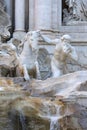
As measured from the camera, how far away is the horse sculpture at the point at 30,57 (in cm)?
1520

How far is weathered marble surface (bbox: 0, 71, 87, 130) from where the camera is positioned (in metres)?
12.1

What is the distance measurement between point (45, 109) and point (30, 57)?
10.8ft

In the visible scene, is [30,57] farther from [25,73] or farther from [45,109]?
[45,109]

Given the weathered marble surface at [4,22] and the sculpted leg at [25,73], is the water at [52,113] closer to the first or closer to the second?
the sculpted leg at [25,73]

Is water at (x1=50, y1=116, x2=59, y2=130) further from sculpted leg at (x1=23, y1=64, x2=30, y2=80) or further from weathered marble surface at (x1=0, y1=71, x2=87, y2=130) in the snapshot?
sculpted leg at (x1=23, y1=64, x2=30, y2=80)

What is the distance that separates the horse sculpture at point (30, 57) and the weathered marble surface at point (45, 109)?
2.00 m

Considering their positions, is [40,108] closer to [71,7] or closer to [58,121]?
[58,121]

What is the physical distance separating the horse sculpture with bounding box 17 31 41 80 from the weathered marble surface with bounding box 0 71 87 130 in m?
2.00

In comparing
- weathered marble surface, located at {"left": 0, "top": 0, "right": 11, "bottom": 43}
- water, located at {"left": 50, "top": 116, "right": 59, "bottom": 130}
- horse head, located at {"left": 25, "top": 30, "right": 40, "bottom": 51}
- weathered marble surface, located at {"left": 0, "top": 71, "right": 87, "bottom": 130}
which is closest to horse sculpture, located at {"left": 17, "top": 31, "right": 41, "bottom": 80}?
horse head, located at {"left": 25, "top": 30, "right": 40, "bottom": 51}

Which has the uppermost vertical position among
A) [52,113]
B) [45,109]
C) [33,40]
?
[33,40]

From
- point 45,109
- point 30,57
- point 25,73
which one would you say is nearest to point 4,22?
point 30,57

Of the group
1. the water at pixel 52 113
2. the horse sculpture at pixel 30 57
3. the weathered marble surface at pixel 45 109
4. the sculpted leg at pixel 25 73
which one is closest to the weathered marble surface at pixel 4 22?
the horse sculpture at pixel 30 57

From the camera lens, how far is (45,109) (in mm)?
12445

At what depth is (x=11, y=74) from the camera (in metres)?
15.7
